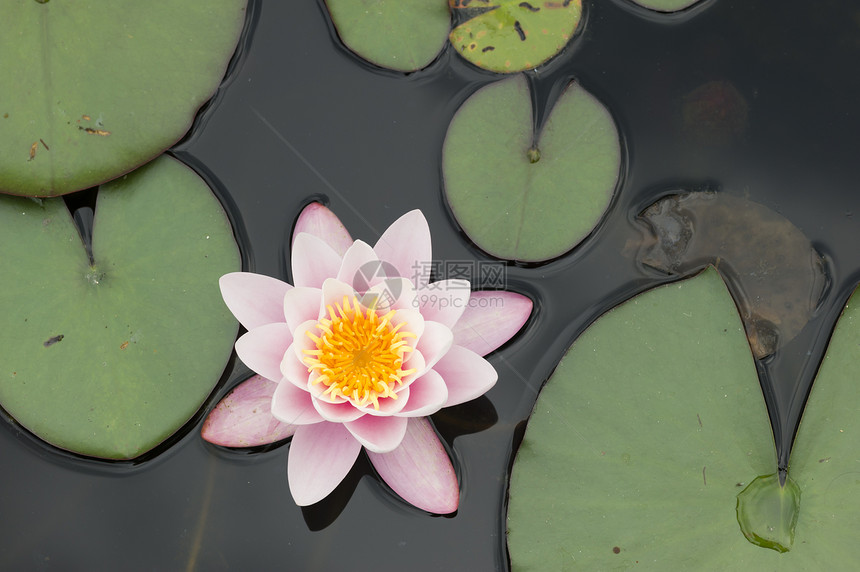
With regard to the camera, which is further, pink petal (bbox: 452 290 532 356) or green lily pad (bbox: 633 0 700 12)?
green lily pad (bbox: 633 0 700 12)

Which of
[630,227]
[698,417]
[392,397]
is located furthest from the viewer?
[630,227]

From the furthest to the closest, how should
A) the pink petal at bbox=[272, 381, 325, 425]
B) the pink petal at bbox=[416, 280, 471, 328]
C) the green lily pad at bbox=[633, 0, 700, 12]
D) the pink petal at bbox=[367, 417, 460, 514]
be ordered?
the green lily pad at bbox=[633, 0, 700, 12]
the pink petal at bbox=[367, 417, 460, 514]
the pink petal at bbox=[416, 280, 471, 328]
the pink petal at bbox=[272, 381, 325, 425]

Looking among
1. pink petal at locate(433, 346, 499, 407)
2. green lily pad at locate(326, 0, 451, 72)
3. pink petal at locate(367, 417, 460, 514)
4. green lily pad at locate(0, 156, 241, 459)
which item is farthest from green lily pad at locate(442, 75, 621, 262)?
green lily pad at locate(0, 156, 241, 459)

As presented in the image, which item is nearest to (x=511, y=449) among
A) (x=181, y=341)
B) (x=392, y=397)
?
(x=392, y=397)

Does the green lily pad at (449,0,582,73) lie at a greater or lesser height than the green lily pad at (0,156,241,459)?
greater

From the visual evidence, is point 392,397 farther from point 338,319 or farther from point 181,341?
point 181,341

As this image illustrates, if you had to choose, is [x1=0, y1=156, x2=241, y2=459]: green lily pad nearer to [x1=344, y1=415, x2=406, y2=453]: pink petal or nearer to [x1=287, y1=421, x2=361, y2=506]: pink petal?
[x1=287, y1=421, x2=361, y2=506]: pink petal

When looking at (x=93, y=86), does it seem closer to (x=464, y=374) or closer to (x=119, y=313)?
(x=119, y=313)

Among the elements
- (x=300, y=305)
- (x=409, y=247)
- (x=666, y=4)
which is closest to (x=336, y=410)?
(x=300, y=305)

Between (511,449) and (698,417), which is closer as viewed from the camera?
(698,417)
